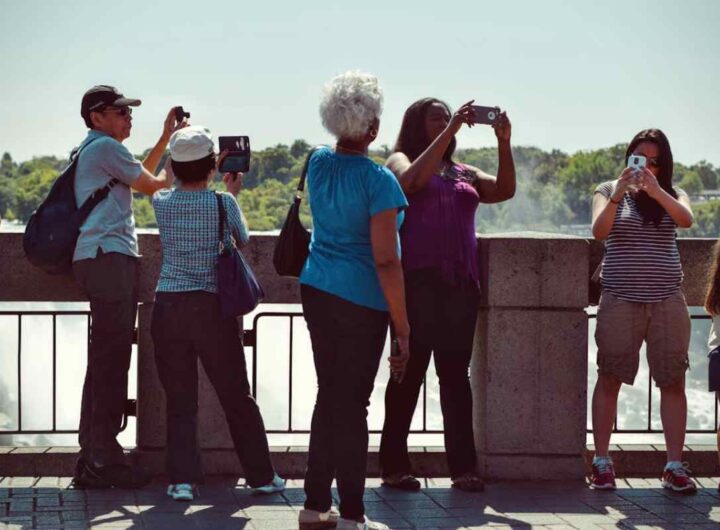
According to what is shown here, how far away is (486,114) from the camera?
5.96 m

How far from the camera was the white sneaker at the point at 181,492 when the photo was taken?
582cm

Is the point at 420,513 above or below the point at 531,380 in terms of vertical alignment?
below

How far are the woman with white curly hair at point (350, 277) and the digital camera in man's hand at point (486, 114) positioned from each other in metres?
1.09

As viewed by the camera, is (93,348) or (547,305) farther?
(547,305)

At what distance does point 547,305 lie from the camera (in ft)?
21.7

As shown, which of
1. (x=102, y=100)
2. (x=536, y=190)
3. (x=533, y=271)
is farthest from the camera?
(x=536, y=190)

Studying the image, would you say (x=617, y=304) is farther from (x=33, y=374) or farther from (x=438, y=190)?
(x=33, y=374)

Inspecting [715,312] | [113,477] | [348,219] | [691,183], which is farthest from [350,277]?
[691,183]

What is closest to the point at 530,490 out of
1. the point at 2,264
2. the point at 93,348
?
the point at 93,348

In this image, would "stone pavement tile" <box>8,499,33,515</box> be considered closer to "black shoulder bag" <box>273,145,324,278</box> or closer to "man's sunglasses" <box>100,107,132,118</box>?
"black shoulder bag" <box>273,145,324,278</box>

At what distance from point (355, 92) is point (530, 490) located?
8.32 feet

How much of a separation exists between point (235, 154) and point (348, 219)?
1150 mm

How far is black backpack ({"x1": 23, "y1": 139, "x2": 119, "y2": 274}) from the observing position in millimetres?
5879

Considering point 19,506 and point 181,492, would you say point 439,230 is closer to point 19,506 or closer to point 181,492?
point 181,492
